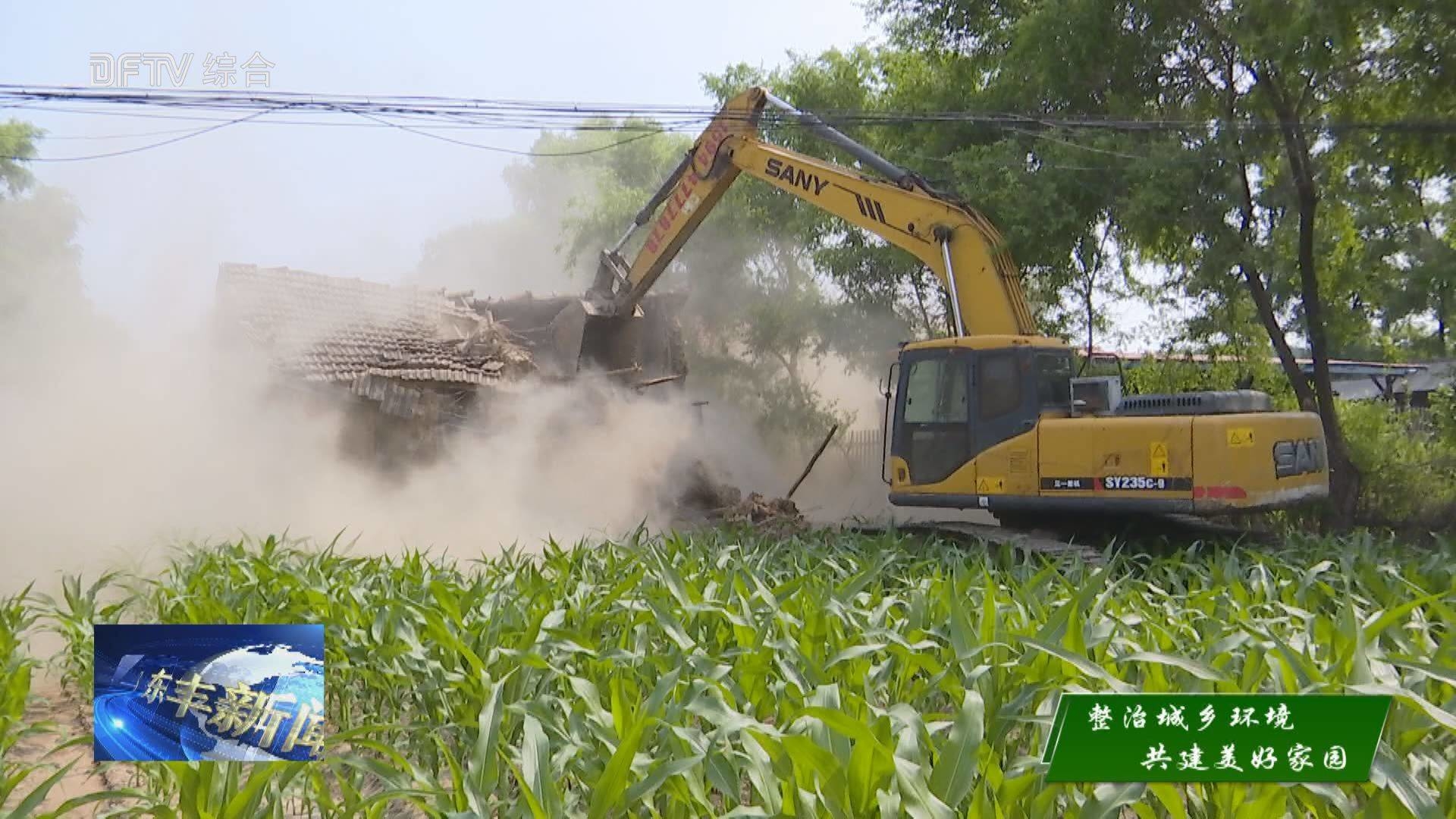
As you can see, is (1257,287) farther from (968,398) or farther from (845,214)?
(968,398)

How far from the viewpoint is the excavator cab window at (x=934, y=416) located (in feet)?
25.8

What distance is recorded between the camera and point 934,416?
803 cm

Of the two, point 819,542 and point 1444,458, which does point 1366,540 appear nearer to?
point 819,542

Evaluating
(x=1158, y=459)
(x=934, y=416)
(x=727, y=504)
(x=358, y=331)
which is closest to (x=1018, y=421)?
(x=934, y=416)

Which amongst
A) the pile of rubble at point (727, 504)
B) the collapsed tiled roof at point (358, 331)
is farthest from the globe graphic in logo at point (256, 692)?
the pile of rubble at point (727, 504)

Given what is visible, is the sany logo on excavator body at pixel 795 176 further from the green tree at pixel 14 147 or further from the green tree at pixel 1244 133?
the green tree at pixel 14 147

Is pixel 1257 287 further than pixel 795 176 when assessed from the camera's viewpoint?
Yes

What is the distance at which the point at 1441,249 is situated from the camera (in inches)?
372

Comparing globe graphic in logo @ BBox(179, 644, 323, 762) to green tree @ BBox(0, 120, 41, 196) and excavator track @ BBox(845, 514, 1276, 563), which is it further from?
green tree @ BBox(0, 120, 41, 196)

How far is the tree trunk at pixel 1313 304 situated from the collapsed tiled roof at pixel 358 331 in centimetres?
815

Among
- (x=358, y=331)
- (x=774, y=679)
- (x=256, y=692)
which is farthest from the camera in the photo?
(x=358, y=331)

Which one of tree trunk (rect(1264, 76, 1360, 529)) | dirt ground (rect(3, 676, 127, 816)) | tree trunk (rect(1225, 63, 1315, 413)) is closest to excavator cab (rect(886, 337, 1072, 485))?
tree trunk (rect(1225, 63, 1315, 413))

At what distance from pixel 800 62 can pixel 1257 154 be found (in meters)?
11.8

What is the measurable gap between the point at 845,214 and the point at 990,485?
316 centimetres
